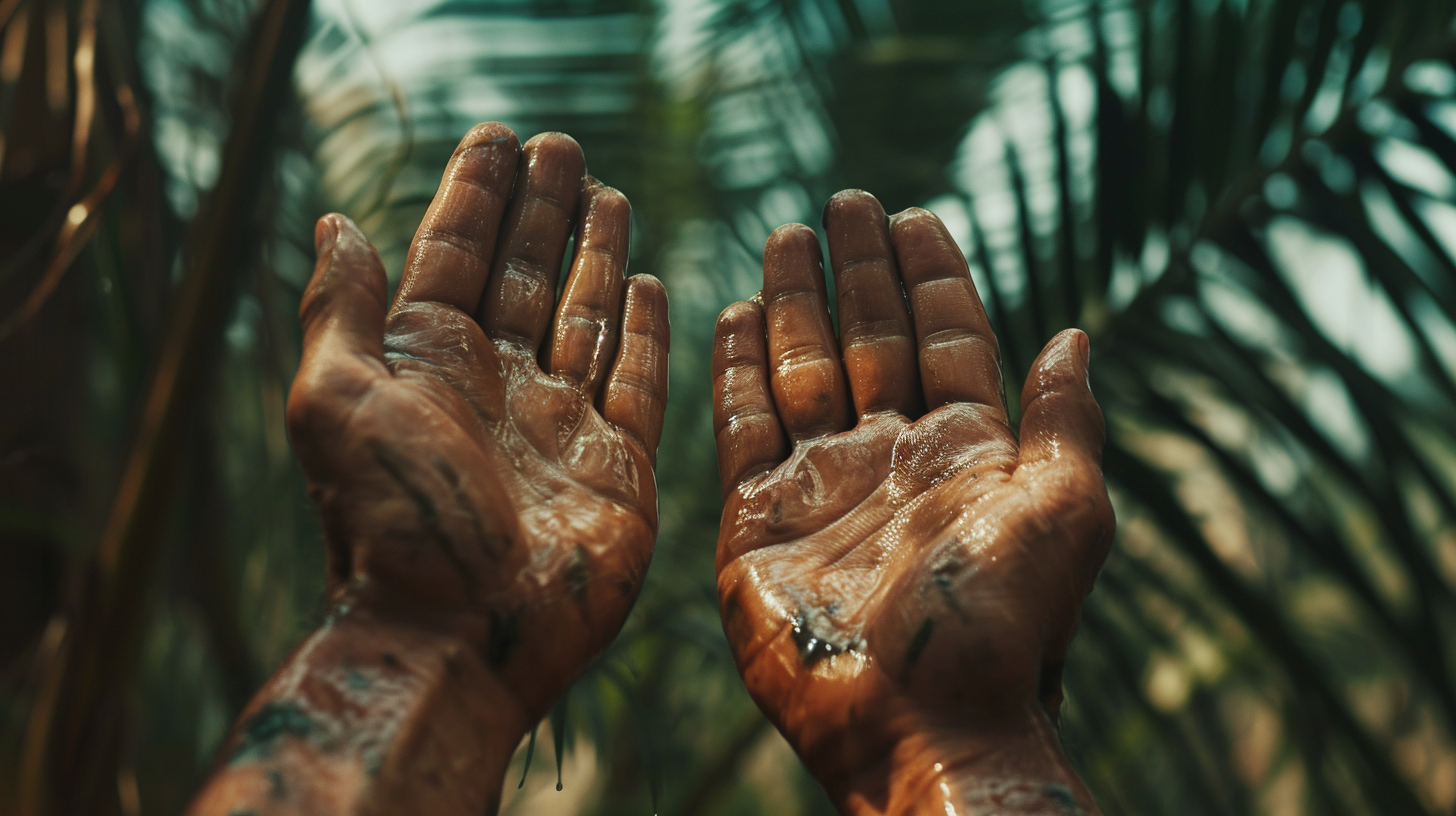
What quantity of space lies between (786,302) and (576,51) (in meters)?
0.55

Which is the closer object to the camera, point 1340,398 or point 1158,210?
point 1340,398

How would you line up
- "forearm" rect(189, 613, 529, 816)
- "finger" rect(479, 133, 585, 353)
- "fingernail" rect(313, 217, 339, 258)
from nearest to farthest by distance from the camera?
1. "forearm" rect(189, 613, 529, 816)
2. "fingernail" rect(313, 217, 339, 258)
3. "finger" rect(479, 133, 585, 353)

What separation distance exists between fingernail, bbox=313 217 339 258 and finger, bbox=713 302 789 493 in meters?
0.34

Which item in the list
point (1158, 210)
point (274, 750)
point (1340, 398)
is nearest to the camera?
point (274, 750)

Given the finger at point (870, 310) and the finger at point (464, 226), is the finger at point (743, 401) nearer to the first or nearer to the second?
the finger at point (870, 310)

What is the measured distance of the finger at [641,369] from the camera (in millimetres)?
745

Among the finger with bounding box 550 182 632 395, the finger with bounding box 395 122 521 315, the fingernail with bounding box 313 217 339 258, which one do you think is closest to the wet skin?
the finger with bounding box 550 182 632 395

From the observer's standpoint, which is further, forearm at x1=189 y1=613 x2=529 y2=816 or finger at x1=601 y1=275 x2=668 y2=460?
finger at x1=601 y1=275 x2=668 y2=460

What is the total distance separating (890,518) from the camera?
0.68m

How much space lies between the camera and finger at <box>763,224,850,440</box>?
755 millimetres

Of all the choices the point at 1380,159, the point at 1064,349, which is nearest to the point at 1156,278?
the point at 1380,159

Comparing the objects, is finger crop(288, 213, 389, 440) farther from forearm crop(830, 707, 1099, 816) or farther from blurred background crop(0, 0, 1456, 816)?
forearm crop(830, 707, 1099, 816)

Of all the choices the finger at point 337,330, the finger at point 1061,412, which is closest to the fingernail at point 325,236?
the finger at point 337,330

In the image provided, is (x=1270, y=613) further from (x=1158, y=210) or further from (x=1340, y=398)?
(x=1158, y=210)
